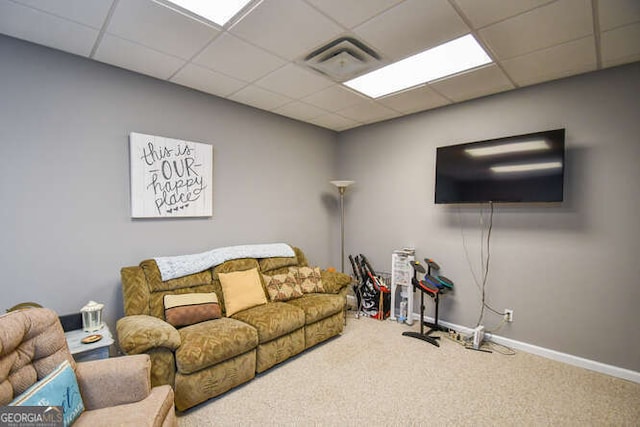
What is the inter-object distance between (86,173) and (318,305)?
240cm

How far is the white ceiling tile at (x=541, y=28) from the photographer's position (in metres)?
1.84

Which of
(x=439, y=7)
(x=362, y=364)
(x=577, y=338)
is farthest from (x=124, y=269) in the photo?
(x=577, y=338)

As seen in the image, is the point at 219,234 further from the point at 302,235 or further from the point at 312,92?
the point at 312,92

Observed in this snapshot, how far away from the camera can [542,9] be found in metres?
1.83

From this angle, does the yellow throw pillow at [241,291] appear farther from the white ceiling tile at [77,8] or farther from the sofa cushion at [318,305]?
the white ceiling tile at [77,8]

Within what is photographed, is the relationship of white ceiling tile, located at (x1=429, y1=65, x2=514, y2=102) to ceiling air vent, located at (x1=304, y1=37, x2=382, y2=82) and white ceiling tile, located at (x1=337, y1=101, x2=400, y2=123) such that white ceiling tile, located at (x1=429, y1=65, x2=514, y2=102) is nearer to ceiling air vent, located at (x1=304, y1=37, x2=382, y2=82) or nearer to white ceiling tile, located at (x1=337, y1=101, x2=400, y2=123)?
white ceiling tile, located at (x1=337, y1=101, x2=400, y2=123)

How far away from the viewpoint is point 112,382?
1.55m

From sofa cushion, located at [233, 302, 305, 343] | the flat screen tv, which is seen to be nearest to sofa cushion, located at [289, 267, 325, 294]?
sofa cushion, located at [233, 302, 305, 343]

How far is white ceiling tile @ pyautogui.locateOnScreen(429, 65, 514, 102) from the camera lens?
269 centimetres

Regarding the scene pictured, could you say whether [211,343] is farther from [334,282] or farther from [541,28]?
[541,28]

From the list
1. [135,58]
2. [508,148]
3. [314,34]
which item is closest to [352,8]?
[314,34]

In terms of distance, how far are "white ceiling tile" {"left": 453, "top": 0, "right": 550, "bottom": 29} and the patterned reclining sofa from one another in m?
2.68

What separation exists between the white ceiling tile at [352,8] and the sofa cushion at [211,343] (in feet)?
7.79

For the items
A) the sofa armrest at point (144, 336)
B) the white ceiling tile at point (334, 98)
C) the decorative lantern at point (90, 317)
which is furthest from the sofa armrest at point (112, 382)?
the white ceiling tile at point (334, 98)
